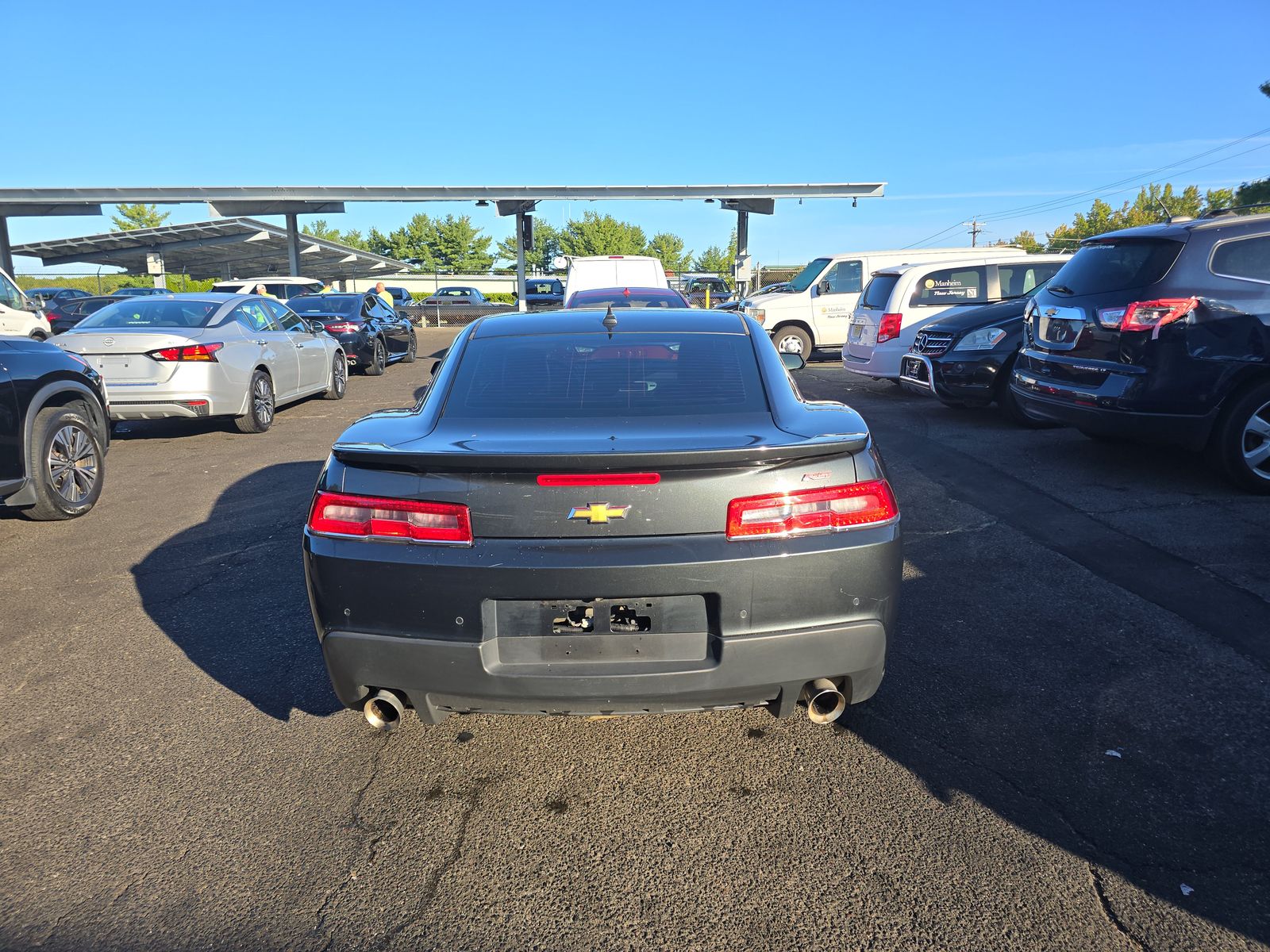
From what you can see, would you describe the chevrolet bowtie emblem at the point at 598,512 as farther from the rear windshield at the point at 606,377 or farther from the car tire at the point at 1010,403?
the car tire at the point at 1010,403

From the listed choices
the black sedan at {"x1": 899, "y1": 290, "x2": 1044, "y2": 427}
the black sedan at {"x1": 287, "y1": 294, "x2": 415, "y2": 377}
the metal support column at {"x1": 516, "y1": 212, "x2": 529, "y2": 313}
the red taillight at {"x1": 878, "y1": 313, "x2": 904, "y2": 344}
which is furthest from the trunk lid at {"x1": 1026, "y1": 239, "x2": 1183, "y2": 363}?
the metal support column at {"x1": 516, "y1": 212, "x2": 529, "y2": 313}

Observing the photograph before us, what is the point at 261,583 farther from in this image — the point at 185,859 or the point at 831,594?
the point at 831,594

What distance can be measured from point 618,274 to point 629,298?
524cm

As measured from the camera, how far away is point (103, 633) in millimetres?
4168

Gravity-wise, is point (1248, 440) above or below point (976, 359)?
below

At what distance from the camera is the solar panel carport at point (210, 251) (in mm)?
37500

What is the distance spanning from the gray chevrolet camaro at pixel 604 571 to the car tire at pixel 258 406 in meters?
7.45

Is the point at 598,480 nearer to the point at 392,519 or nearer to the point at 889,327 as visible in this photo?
the point at 392,519

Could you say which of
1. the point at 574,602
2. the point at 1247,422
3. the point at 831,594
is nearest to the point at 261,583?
the point at 574,602

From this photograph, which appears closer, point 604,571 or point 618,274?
point 604,571

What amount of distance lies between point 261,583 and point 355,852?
8.56ft

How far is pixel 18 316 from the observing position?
962 cm

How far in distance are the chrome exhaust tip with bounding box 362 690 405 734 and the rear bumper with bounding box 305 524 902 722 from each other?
0.10 metres

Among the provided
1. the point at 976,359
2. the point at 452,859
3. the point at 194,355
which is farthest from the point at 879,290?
the point at 452,859
